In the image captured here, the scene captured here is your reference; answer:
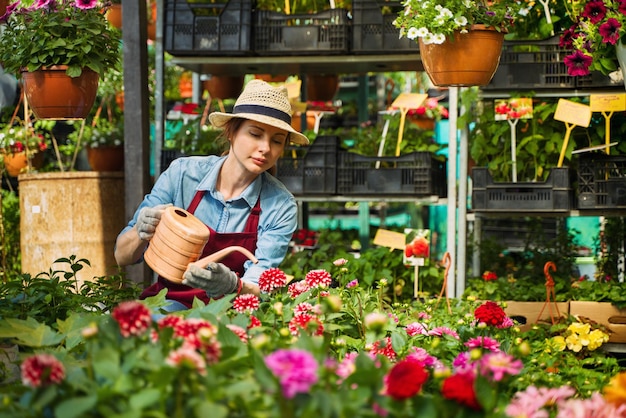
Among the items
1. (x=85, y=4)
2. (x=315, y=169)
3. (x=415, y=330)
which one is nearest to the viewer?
(x=415, y=330)

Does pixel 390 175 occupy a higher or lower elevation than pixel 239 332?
higher

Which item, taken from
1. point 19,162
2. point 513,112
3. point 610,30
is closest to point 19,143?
point 19,162

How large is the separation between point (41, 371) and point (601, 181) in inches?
118

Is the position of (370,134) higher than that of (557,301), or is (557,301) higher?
(370,134)

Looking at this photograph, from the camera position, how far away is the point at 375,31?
393cm

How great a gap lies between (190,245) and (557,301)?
88.7 inches

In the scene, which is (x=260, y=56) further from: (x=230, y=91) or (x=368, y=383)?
(x=368, y=383)

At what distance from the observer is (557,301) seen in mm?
3920

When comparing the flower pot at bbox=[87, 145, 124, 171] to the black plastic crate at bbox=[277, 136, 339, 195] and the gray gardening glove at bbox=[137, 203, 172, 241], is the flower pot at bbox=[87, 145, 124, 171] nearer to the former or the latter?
the black plastic crate at bbox=[277, 136, 339, 195]

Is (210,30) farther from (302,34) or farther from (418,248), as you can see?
(418,248)

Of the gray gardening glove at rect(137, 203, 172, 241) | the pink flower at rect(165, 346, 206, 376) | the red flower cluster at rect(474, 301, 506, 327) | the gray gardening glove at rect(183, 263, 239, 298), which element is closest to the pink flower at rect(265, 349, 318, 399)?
the pink flower at rect(165, 346, 206, 376)

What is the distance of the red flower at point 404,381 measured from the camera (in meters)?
1.11

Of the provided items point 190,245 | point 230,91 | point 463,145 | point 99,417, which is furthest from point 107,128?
point 99,417

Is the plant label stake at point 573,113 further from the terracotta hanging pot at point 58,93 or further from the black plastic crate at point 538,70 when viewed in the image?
the terracotta hanging pot at point 58,93
